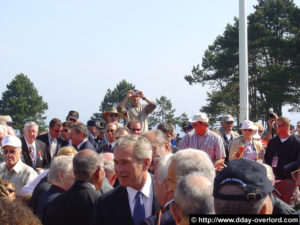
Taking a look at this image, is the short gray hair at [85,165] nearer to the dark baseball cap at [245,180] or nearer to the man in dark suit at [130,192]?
the man in dark suit at [130,192]

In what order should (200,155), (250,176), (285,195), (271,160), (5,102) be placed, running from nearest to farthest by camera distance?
1. (250,176)
2. (200,155)
3. (285,195)
4. (271,160)
5. (5,102)

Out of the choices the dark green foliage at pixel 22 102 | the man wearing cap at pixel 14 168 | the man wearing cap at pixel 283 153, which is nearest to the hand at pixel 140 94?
the man wearing cap at pixel 283 153

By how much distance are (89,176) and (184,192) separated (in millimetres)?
1598

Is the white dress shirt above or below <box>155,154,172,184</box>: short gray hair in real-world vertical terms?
below

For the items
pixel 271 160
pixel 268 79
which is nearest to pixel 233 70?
pixel 268 79

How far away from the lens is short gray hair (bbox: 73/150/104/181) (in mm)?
4129

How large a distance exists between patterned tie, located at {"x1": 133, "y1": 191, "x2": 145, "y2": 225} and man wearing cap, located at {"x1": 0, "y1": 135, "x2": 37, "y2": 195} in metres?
3.15

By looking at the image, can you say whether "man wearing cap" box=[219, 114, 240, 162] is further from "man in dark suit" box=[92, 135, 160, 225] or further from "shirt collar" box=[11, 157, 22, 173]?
"man in dark suit" box=[92, 135, 160, 225]

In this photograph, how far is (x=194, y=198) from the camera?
107 inches

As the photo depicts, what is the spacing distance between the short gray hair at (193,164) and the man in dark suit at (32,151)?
555 cm

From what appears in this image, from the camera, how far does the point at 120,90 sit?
3469 inches

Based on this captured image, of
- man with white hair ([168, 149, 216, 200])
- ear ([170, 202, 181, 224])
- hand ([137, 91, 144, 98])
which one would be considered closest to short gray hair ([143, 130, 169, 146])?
man with white hair ([168, 149, 216, 200])

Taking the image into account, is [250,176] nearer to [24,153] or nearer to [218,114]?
[24,153]

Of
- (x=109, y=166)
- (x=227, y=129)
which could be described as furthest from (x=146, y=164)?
(x=227, y=129)
